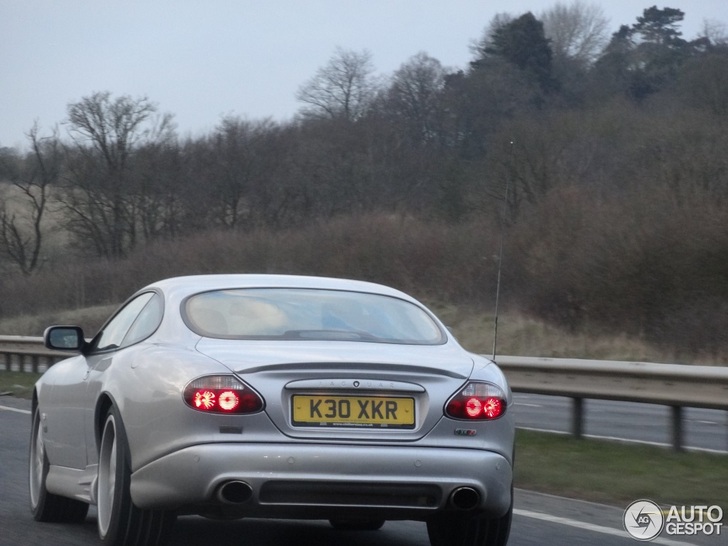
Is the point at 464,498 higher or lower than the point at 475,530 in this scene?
higher

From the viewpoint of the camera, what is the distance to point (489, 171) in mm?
49906

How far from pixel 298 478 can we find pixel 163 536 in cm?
83

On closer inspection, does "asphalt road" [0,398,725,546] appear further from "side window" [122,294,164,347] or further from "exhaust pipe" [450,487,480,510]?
"exhaust pipe" [450,487,480,510]

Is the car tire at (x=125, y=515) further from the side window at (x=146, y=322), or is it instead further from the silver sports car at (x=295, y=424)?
the side window at (x=146, y=322)

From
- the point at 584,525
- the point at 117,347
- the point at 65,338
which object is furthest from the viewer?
the point at 584,525

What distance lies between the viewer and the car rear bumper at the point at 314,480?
17.2 feet

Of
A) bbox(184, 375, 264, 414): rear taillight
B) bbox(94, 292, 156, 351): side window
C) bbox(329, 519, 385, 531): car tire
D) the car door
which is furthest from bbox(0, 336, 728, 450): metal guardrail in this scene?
bbox(184, 375, 264, 414): rear taillight

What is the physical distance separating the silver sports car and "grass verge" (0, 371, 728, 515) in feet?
9.42

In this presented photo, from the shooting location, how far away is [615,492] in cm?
884

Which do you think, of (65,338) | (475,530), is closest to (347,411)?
(475,530)

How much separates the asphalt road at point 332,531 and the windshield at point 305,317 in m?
1.20

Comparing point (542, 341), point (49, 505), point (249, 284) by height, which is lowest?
point (542, 341)

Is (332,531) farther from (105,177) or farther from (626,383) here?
(105,177)

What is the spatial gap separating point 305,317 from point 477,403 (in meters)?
0.99
